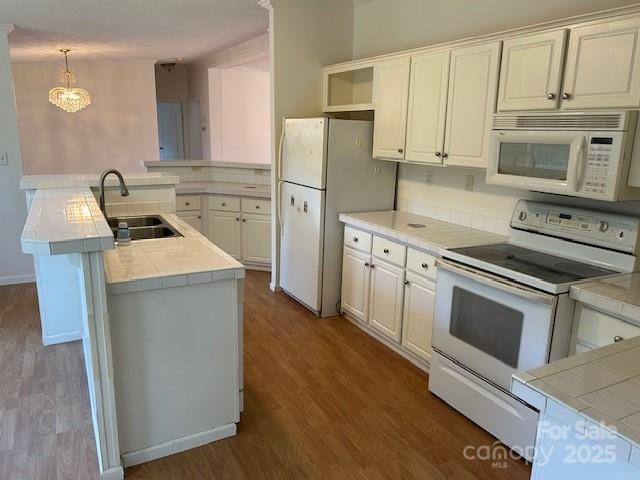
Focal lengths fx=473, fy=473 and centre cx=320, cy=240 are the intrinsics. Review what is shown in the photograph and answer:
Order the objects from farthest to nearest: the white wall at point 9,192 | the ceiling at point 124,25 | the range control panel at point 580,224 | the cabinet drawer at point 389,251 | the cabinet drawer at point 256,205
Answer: the cabinet drawer at point 256,205, the white wall at point 9,192, the ceiling at point 124,25, the cabinet drawer at point 389,251, the range control panel at point 580,224

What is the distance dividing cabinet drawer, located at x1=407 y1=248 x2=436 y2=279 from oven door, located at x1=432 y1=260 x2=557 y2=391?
0.70 ft

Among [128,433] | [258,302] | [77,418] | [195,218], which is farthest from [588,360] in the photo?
[195,218]

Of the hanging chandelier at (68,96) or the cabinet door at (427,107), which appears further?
the hanging chandelier at (68,96)

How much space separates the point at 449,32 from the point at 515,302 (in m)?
2.05

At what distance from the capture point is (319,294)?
382 centimetres

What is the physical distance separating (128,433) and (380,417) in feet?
4.12

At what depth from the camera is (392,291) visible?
127 inches

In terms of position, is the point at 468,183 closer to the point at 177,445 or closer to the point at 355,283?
the point at 355,283

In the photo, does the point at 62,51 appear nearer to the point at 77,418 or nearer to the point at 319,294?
the point at 319,294

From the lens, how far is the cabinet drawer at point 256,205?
193 inches

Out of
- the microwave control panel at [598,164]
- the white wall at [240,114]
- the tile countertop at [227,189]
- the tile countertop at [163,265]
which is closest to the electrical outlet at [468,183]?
the microwave control panel at [598,164]

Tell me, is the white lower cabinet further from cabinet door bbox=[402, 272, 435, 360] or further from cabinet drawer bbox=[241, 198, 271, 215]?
cabinet drawer bbox=[241, 198, 271, 215]

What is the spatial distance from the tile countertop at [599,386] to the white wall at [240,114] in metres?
6.70

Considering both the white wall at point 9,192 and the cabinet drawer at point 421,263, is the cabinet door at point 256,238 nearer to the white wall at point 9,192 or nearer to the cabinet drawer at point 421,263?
the white wall at point 9,192
